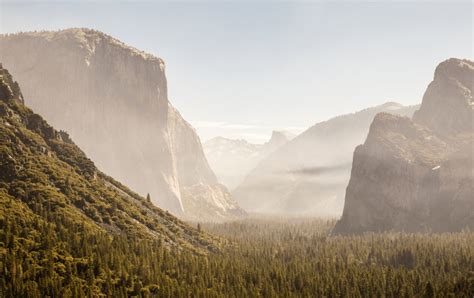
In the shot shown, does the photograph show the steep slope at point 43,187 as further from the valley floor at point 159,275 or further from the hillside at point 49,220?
the valley floor at point 159,275

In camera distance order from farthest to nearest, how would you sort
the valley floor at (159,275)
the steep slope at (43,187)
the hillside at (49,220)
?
1. the steep slope at (43,187)
2. the hillside at (49,220)
3. the valley floor at (159,275)

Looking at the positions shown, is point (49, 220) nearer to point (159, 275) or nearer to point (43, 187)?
point (43, 187)

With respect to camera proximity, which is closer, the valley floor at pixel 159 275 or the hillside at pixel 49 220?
the valley floor at pixel 159 275

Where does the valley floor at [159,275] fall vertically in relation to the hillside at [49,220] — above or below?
below

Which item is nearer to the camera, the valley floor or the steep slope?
the valley floor

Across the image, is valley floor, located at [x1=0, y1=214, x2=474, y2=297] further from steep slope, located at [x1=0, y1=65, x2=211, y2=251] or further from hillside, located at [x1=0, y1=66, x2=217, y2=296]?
steep slope, located at [x1=0, y1=65, x2=211, y2=251]

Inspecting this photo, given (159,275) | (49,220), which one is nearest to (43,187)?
(49,220)

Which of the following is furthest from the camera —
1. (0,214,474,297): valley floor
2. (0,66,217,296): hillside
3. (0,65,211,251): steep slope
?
(0,65,211,251): steep slope

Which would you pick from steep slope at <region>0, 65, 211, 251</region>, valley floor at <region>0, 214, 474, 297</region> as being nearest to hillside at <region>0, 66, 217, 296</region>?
steep slope at <region>0, 65, 211, 251</region>

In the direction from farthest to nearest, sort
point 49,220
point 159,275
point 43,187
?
point 43,187, point 49,220, point 159,275

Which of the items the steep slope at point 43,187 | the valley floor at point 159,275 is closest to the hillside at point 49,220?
the steep slope at point 43,187

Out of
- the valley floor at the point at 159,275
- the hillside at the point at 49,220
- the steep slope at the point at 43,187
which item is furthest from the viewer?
the steep slope at the point at 43,187

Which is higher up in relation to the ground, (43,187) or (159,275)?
(43,187)

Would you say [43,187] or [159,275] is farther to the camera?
[43,187]
